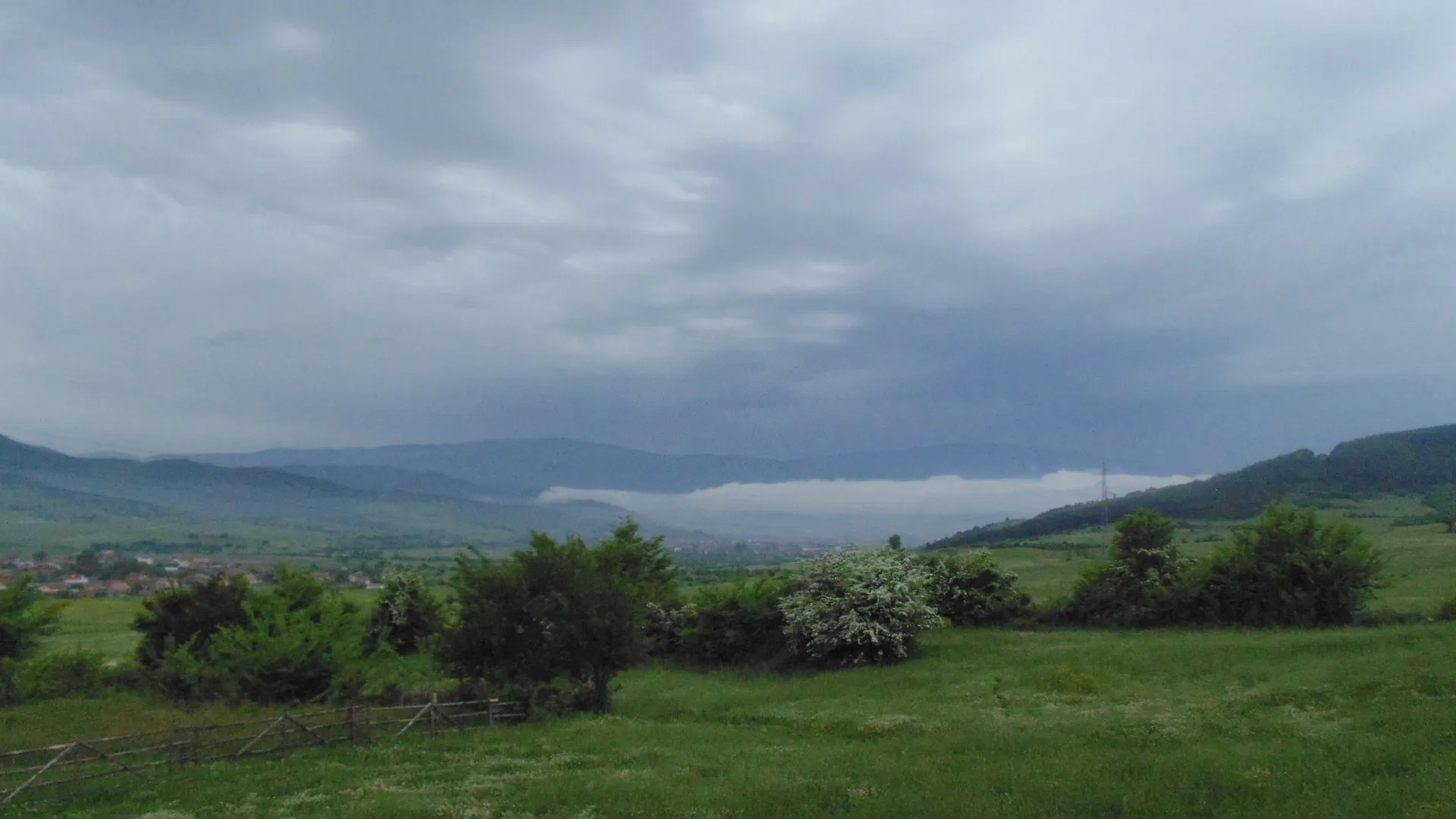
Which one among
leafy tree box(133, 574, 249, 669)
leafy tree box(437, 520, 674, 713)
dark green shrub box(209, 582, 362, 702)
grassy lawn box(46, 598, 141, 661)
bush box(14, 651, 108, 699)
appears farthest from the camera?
grassy lawn box(46, 598, 141, 661)

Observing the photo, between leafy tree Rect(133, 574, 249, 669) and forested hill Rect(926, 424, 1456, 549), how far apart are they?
125 meters

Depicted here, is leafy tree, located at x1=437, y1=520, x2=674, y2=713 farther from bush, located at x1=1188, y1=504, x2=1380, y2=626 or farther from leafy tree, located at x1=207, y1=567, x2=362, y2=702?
bush, located at x1=1188, y1=504, x2=1380, y2=626

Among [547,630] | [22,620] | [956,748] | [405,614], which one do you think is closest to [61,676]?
[22,620]

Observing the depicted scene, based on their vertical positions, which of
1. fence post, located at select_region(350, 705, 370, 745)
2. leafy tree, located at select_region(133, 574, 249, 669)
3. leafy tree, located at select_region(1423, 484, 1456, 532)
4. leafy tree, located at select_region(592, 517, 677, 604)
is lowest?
fence post, located at select_region(350, 705, 370, 745)

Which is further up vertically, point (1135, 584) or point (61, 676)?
point (1135, 584)

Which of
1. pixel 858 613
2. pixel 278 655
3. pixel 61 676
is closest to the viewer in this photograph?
pixel 278 655

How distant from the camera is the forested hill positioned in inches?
6363

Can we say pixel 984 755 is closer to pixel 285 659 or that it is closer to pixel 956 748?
pixel 956 748

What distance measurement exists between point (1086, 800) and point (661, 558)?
4984 centimetres

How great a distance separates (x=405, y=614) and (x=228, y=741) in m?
35.2

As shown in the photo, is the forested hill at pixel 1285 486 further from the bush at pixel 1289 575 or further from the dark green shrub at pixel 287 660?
the dark green shrub at pixel 287 660

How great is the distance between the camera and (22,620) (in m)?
39.1

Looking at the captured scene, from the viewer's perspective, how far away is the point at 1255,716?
21.9m

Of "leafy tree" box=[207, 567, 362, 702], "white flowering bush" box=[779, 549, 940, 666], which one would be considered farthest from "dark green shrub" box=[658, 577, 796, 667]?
"leafy tree" box=[207, 567, 362, 702]
